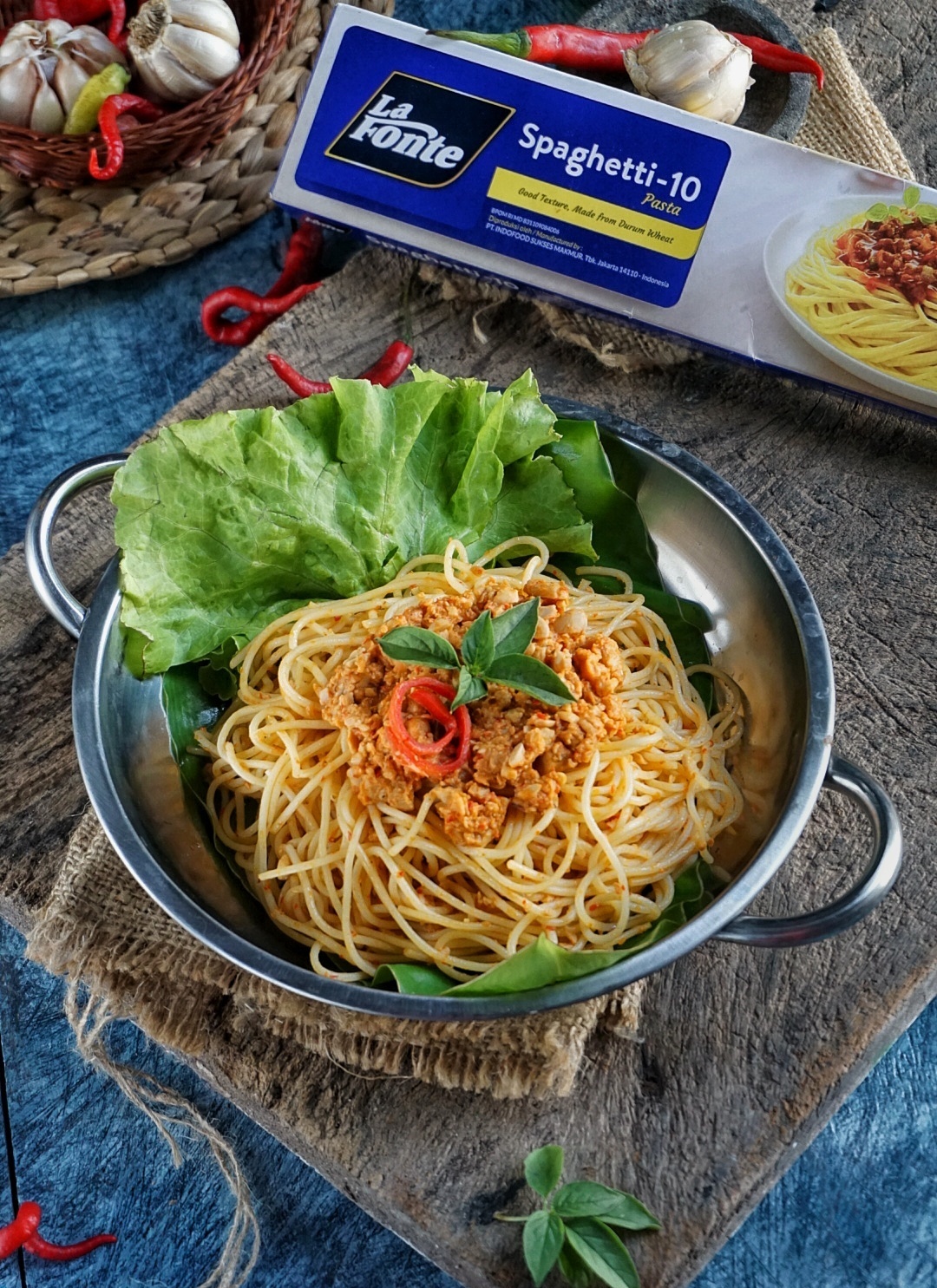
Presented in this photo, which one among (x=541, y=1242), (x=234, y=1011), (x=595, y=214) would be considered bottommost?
(x=234, y=1011)

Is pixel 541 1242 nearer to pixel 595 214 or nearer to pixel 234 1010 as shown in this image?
pixel 234 1010

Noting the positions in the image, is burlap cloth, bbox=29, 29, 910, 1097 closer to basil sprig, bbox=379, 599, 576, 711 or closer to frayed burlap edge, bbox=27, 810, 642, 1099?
frayed burlap edge, bbox=27, 810, 642, 1099

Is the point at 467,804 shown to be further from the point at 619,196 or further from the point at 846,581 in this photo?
the point at 619,196

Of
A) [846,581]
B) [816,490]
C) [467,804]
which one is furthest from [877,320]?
[467,804]

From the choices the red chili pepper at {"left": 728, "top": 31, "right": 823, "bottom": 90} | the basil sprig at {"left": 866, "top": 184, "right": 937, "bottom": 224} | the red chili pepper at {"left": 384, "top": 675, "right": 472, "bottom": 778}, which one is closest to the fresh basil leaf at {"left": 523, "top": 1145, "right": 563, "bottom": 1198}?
the red chili pepper at {"left": 384, "top": 675, "right": 472, "bottom": 778}

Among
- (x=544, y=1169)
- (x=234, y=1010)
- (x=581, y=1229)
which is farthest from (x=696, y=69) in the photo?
(x=581, y=1229)
